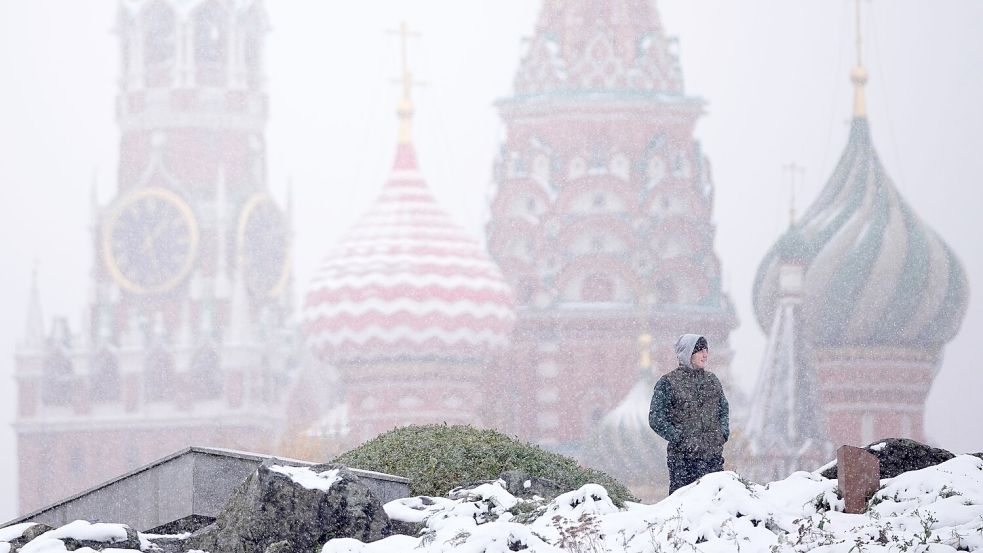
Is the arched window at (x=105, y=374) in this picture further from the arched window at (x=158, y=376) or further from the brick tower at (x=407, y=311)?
the brick tower at (x=407, y=311)

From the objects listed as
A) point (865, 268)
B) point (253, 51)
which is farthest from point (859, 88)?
point (253, 51)

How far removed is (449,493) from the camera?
1080 cm

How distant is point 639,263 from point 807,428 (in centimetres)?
652

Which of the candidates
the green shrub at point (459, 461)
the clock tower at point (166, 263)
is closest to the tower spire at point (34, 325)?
the clock tower at point (166, 263)

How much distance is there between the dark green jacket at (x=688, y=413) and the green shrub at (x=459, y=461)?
0.39 meters

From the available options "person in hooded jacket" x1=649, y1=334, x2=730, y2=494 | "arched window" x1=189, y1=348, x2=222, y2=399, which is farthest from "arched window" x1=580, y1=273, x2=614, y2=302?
"person in hooded jacket" x1=649, y1=334, x2=730, y2=494

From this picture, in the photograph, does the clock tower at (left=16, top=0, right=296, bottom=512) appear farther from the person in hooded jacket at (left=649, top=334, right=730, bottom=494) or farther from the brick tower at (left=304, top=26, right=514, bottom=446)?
the person in hooded jacket at (left=649, top=334, right=730, bottom=494)

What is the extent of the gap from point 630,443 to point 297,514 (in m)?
44.0

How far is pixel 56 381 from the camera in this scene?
243 ft

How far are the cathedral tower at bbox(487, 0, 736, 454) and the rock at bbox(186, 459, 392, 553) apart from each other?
4960 cm

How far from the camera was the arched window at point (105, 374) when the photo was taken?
73.8 metres

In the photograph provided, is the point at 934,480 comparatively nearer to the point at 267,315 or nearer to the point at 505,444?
the point at 505,444

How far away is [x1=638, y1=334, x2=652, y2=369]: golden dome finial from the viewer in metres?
56.4

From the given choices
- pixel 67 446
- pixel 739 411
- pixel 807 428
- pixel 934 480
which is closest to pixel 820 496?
pixel 934 480
